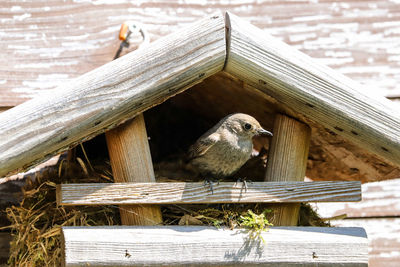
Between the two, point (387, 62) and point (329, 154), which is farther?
point (387, 62)

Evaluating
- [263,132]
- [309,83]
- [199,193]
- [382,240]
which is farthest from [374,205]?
[199,193]

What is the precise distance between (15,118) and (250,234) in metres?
1.44

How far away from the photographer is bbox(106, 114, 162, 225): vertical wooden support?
3059mm

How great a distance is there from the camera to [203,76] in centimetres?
294

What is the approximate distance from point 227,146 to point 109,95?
151 centimetres

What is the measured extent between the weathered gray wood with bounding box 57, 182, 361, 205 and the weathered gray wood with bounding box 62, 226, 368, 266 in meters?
0.16

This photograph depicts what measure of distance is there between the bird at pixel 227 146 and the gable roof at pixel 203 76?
84 centimetres

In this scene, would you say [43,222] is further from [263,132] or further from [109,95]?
[263,132]

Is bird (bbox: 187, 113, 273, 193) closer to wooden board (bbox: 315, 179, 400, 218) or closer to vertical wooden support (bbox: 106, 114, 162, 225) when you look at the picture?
vertical wooden support (bbox: 106, 114, 162, 225)

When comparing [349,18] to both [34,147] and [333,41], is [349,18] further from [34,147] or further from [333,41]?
[34,147]

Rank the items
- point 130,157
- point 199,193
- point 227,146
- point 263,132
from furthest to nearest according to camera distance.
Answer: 1. point 227,146
2. point 263,132
3. point 130,157
4. point 199,193

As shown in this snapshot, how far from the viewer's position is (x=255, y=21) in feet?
13.8

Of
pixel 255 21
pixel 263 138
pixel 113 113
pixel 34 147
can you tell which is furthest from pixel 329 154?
pixel 34 147

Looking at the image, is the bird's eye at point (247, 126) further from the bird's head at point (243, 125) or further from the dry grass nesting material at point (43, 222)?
the dry grass nesting material at point (43, 222)
